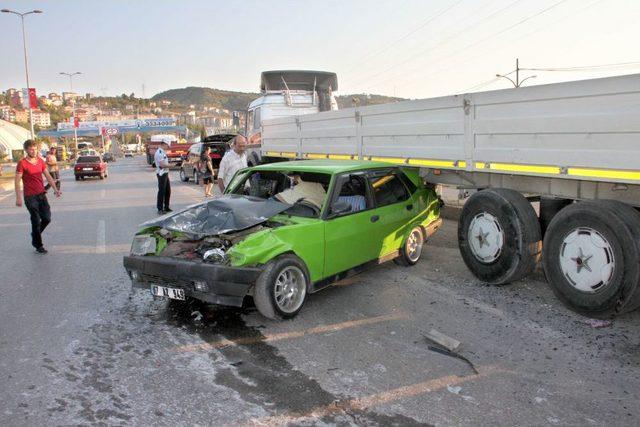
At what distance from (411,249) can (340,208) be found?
1.72m

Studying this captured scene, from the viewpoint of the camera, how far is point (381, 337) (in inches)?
177

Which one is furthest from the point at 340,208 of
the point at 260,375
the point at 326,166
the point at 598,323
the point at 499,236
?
the point at 598,323

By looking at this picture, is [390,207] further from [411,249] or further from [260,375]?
[260,375]

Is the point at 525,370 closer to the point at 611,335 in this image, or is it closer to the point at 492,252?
the point at 611,335

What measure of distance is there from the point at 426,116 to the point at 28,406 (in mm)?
5508

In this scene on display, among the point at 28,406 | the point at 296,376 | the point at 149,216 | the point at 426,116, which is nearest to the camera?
the point at 28,406

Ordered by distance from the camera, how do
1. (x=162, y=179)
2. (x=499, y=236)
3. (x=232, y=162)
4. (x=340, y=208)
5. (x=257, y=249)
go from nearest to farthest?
(x=257, y=249) → (x=340, y=208) → (x=499, y=236) → (x=232, y=162) → (x=162, y=179)

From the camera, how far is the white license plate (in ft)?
15.7

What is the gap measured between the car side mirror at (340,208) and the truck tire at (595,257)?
2.06 metres

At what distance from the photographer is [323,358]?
405 centimetres

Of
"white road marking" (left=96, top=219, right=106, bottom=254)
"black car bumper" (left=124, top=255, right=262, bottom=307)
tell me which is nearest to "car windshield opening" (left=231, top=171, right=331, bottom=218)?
"black car bumper" (left=124, top=255, right=262, bottom=307)

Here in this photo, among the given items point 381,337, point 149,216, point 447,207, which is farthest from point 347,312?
point 149,216

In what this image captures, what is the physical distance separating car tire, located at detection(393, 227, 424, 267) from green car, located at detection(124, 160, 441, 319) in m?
0.02

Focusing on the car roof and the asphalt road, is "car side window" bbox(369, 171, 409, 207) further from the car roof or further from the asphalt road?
the asphalt road
